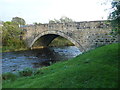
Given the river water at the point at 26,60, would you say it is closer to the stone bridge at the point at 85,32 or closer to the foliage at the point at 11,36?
the stone bridge at the point at 85,32

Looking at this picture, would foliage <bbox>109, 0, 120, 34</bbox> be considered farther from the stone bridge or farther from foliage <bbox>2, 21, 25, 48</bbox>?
foliage <bbox>2, 21, 25, 48</bbox>

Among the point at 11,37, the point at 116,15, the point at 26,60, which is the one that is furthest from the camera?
the point at 11,37

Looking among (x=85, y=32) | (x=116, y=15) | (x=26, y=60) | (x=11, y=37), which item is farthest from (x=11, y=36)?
(x=116, y=15)

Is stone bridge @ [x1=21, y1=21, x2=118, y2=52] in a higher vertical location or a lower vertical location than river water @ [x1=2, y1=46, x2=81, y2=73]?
higher

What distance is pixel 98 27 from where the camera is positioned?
68.6 ft

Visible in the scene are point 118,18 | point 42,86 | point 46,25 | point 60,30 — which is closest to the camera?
point 42,86

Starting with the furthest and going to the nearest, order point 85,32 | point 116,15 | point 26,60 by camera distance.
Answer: point 85,32 → point 26,60 → point 116,15

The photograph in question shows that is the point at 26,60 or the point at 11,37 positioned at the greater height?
the point at 11,37

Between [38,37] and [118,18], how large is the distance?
25716mm

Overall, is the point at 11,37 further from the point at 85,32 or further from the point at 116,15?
the point at 116,15

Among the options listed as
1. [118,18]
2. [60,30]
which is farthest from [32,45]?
[118,18]

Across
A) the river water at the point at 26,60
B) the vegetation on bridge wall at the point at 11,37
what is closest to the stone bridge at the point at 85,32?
the river water at the point at 26,60

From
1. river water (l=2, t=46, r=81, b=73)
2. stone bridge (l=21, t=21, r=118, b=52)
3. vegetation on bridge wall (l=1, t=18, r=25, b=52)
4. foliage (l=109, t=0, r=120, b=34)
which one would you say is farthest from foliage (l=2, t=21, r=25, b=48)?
foliage (l=109, t=0, r=120, b=34)

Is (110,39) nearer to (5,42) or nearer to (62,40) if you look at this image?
(5,42)
